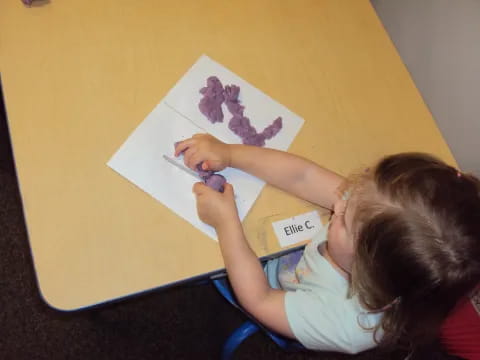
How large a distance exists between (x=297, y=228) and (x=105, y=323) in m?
0.72

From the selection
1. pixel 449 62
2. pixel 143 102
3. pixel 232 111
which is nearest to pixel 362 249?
pixel 232 111

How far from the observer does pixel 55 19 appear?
87 centimetres

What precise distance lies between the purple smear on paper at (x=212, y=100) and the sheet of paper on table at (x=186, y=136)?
0.01 meters

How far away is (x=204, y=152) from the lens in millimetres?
790

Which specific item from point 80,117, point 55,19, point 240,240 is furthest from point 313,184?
point 55,19

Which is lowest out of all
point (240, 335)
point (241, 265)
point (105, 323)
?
point (105, 323)

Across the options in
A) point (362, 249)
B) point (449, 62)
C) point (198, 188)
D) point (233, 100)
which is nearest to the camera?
point (362, 249)

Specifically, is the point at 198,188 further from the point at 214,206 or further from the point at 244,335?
the point at 244,335

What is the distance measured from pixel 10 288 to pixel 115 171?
0.71m

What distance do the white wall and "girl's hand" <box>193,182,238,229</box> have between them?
0.70m

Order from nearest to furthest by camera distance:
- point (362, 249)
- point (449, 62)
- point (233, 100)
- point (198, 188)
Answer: point (362, 249) → point (198, 188) → point (233, 100) → point (449, 62)

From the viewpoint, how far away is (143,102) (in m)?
0.84

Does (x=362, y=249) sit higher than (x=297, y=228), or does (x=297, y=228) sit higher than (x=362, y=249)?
(x=362, y=249)

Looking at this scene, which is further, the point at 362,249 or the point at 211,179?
the point at 211,179
